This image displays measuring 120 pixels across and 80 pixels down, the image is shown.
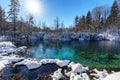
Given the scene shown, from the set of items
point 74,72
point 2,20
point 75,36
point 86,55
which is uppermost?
point 2,20

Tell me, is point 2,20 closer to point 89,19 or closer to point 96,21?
point 89,19

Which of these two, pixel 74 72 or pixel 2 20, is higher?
pixel 2 20

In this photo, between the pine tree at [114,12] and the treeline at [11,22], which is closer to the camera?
the treeline at [11,22]

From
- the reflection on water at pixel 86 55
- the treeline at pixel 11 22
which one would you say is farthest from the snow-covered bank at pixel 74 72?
the treeline at pixel 11 22

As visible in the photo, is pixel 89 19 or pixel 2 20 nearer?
pixel 2 20

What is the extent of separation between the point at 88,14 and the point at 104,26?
902 centimetres

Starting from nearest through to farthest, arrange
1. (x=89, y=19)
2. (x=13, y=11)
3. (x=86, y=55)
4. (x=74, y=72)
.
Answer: (x=74, y=72), (x=86, y=55), (x=13, y=11), (x=89, y=19)

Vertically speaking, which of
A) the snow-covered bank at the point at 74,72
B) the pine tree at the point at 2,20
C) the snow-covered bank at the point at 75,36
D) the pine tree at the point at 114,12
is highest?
the pine tree at the point at 114,12

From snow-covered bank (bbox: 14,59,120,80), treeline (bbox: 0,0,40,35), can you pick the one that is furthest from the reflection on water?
treeline (bbox: 0,0,40,35)

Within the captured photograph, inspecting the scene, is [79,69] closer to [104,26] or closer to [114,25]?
[114,25]

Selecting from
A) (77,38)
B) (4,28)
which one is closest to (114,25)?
(77,38)

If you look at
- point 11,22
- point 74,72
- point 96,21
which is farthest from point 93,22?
point 74,72

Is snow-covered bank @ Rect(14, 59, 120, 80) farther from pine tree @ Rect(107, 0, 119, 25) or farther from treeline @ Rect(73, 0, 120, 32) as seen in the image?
treeline @ Rect(73, 0, 120, 32)

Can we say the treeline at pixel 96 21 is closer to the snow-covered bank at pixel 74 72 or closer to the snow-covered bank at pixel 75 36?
the snow-covered bank at pixel 75 36
